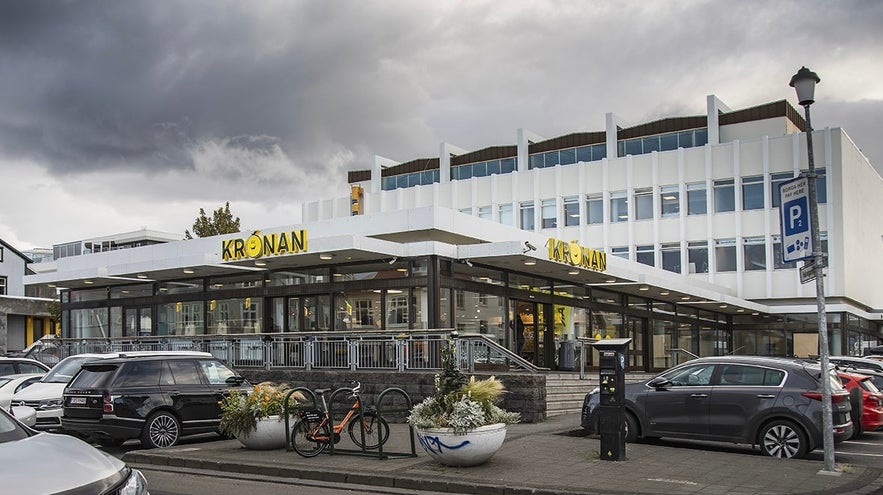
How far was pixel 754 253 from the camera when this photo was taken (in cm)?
4684

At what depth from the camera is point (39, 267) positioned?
68812mm

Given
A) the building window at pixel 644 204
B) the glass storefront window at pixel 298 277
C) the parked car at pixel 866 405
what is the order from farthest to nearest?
1. the building window at pixel 644 204
2. the glass storefront window at pixel 298 277
3. the parked car at pixel 866 405

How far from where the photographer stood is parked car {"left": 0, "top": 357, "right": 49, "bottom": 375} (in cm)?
2138

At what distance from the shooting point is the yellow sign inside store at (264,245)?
75.5 feet

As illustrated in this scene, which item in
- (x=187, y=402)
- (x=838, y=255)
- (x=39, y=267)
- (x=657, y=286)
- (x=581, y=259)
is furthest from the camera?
(x=39, y=267)

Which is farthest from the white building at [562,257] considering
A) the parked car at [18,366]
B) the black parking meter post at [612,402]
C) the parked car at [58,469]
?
the parked car at [58,469]

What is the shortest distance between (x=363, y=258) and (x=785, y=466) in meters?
14.0

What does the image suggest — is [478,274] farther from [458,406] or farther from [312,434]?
[458,406]

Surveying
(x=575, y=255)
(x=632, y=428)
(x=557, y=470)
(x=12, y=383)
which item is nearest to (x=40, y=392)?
(x=12, y=383)

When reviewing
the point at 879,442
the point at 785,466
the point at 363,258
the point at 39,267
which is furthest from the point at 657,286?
the point at 39,267

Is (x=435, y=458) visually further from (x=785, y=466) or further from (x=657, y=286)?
(x=657, y=286)

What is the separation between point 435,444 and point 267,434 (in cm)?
354

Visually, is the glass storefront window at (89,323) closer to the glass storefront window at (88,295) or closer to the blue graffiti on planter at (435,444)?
the glass storefront window at (88,295)

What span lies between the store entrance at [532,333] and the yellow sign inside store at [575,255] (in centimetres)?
233
